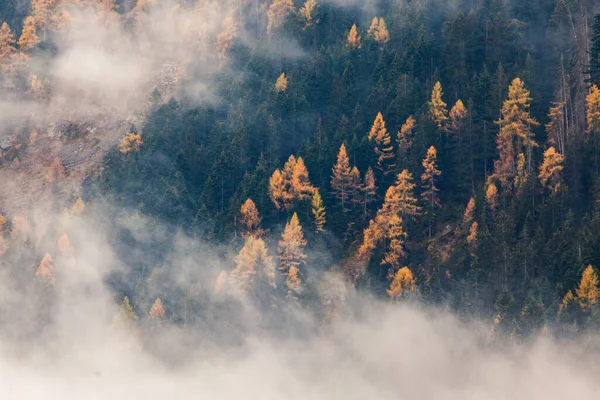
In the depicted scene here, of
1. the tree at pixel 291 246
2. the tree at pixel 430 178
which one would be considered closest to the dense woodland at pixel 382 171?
the tree at pixel 291 246

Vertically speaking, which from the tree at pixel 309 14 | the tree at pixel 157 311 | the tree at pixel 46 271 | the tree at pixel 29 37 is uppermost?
the tree at pixel 309 14

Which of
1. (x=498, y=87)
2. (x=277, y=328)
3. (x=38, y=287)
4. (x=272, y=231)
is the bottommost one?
(x=38, y=287)

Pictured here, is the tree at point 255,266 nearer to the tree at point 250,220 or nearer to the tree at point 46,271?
the tree at point 250,220

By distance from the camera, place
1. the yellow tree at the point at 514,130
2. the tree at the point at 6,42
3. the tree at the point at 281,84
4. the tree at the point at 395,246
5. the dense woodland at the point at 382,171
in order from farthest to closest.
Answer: the tree at the point at 6,42, the tree at the point at 281,84, the tree at the point at 395,246, the yellow tree at the point at 514,130, the dense woodland at the point at 382,171

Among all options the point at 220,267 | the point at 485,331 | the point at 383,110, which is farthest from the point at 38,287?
the point at 485,331

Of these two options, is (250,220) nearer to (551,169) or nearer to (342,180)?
(342,180)

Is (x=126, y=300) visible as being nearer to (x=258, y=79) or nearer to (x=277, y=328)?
(x=277, y=328)

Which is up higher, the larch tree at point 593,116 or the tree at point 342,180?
the larch tree at point 593,116
